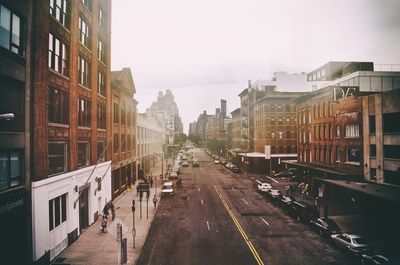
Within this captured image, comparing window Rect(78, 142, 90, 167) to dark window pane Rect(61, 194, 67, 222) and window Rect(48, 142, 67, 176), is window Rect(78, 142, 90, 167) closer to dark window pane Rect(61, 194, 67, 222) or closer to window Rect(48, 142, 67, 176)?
window Rect(48, 142, 67, 176)

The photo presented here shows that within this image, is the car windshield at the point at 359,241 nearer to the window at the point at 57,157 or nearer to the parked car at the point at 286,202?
the parked car at the point at 286,202

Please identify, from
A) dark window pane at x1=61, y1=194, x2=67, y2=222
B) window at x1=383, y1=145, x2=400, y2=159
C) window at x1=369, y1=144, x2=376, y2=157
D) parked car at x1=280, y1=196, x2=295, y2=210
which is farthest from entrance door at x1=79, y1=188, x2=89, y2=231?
window at x1=369, y1=144, x2=376, y2=157

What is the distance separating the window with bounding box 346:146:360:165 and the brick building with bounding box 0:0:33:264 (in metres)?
33.6

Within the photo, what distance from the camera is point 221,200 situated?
40.9m

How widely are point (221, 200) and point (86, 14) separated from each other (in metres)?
26.4

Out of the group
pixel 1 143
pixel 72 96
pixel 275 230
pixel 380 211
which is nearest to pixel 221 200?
pixel 275 230

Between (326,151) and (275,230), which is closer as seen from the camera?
(275,230)

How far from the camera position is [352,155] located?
37.6 meters

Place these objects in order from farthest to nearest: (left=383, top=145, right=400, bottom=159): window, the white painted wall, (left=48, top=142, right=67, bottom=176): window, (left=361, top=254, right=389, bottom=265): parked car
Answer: (left=383, top=145, right=400, bottom=159): window → (left=48, top=142, right=67, bottom=176): window → the white painted wall → (left=361, top=254, right=389, bottom=265): parked car

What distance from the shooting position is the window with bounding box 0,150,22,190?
51.9ft

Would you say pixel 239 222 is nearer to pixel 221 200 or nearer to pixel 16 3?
pixel 221 200

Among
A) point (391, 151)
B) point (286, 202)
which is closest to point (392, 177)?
point (391, 151)

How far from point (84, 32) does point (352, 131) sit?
3153 cm

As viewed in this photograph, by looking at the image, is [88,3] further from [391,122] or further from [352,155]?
[352,155]
